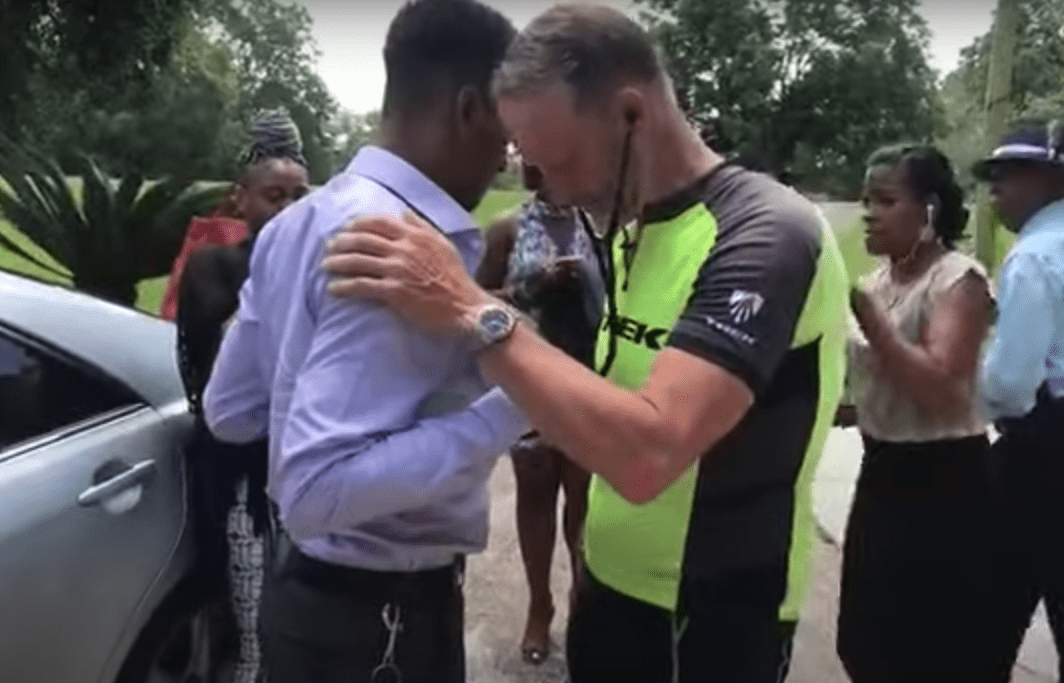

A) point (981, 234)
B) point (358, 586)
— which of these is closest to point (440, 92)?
point (358, 586)

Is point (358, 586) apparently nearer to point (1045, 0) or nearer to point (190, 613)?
point (190, 613)

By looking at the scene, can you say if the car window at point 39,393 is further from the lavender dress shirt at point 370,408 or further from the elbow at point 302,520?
the elbow at point 302,520

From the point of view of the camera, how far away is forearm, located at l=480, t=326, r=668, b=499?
1.53 m

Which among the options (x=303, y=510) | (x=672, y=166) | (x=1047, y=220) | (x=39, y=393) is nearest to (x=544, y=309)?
(x=672, y=166)

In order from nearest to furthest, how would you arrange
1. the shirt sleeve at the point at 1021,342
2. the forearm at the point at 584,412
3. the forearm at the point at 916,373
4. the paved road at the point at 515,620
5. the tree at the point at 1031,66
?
the forearm at the point at 584,412, the forearm at the point at 916,373, the shirt sleeve at the point at 1021,342, the paved road at the point at 515,620, the tree at the point at 1031,66

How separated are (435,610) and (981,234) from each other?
10.2 m

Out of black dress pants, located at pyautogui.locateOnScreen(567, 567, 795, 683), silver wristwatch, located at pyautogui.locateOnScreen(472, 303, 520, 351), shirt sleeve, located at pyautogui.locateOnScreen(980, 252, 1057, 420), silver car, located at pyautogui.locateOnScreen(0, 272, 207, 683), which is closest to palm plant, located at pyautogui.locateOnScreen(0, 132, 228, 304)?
silver car, located at pyautogui.locateOnScreen(0, 272, 207, 683)

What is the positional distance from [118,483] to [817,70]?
203ft

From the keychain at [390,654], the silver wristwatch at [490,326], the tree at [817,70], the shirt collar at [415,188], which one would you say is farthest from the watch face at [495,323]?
the tree at [817,70]

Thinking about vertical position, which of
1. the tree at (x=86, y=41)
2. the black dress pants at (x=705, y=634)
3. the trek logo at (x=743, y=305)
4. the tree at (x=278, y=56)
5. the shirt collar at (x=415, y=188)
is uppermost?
the shirt collar at (x=415, y=188)

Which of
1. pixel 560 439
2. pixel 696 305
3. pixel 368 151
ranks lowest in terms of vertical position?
pixel 560 439

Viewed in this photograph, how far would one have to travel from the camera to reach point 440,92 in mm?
1822

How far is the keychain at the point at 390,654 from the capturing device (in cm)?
181

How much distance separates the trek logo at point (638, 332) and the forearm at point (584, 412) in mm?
259
